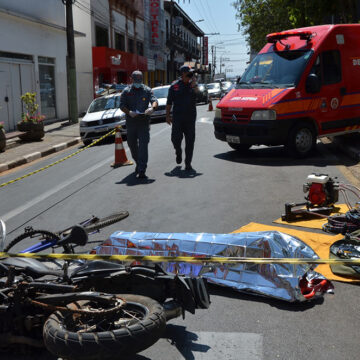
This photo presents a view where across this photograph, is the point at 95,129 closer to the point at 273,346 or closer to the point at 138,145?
the point at 138,145

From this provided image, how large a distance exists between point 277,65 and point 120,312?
9329 mm

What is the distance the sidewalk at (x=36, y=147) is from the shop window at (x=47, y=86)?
3.85 metres

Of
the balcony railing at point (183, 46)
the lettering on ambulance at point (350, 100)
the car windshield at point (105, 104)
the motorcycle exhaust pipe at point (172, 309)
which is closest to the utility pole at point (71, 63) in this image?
the car windshield at point (105, 104)

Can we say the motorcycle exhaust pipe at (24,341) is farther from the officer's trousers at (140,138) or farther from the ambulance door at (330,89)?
the ambulance door at (330,89)

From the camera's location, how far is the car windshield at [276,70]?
36.2 ft

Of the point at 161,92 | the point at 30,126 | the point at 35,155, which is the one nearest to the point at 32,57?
the point at 161,92

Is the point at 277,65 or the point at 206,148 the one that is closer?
the point at 277,65

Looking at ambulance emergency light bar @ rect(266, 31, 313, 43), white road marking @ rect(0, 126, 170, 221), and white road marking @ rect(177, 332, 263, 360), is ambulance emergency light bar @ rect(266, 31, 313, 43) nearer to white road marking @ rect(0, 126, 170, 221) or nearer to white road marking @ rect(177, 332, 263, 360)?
white road marking @ rect(0, 126, 170, 221)

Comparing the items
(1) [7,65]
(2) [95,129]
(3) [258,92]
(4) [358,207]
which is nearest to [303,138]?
(3) [258,92]

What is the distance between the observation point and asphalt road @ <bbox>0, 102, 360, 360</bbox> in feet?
11.3

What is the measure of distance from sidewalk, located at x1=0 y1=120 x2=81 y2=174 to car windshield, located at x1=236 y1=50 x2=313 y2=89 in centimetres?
570

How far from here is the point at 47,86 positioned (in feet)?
80.7

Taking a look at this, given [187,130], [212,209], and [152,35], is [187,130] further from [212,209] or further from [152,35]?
[152,35]

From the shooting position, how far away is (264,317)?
12.6ft
